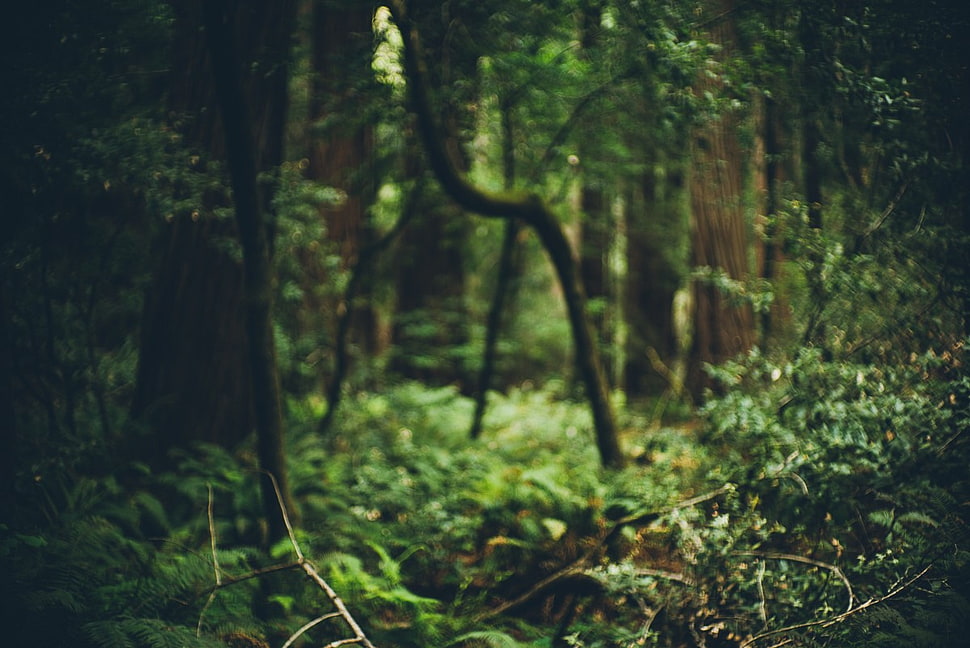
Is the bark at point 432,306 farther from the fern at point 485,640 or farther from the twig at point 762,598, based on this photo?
the twig at point 762,598

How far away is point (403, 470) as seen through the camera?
4.91 m

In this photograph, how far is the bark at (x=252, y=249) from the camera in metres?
3.32

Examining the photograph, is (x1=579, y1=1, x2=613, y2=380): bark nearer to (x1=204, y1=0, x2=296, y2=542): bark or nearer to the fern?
(x1=204, y1=0, x2=296, y2=542): bark

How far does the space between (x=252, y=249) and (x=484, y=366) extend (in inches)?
122

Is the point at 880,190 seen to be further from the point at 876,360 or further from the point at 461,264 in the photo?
the point at 461,264

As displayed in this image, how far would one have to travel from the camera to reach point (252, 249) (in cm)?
362

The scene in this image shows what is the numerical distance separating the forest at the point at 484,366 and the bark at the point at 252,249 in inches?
0.8

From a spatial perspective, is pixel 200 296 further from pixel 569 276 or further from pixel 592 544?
pixel 592 544

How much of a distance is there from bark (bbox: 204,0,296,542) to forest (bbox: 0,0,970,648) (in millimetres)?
20

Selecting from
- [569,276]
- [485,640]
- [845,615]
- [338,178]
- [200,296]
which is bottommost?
[485,640]

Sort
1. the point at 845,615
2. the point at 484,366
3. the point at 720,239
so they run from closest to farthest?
the point at 845,615 < the point at 484,366 < the point at 720,239

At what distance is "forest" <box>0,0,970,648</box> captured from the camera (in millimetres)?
3139

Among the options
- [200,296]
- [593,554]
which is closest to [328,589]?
[593,554]

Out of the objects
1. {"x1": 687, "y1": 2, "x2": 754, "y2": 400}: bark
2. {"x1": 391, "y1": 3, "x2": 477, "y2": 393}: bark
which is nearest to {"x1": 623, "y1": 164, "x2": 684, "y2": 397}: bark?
{"x1": 687, "y1": 2, "x2": 754, "y2": 400}: bark
